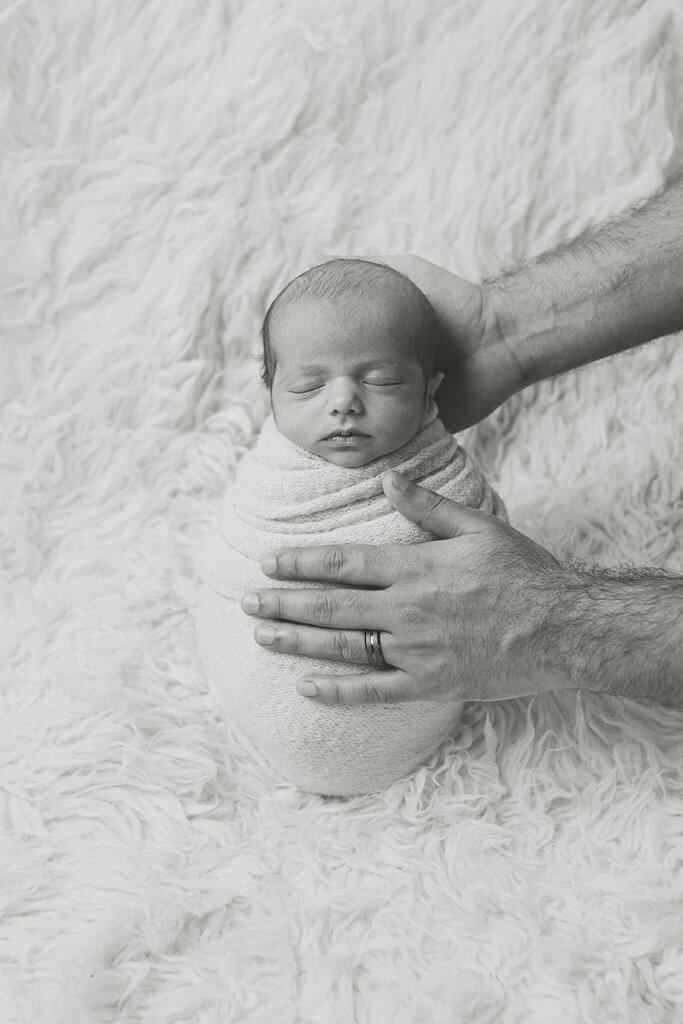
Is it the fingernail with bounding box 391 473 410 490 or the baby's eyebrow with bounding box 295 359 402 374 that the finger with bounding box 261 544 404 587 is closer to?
the fingernail with bounding box 391 473 410 490

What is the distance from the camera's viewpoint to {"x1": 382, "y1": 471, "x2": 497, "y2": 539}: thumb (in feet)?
3.74

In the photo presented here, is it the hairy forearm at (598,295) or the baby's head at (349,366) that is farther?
the hairy forearm at (598,295)

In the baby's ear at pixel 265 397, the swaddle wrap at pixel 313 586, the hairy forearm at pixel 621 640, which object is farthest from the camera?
the baby's ear at pixel 265 397

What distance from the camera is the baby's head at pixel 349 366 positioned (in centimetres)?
116

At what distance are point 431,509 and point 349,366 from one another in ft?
0.58

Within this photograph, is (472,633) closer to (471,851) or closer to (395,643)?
(395,643)

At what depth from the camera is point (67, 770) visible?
125 centimetres

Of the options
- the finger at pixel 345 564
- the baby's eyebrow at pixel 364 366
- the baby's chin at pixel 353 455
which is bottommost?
the finger at pixel 345 564

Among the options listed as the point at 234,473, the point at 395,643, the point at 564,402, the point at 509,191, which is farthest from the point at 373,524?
the point at 509,191

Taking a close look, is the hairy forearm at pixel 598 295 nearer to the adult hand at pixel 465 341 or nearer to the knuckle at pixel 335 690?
the adult hand at pixel 465 341

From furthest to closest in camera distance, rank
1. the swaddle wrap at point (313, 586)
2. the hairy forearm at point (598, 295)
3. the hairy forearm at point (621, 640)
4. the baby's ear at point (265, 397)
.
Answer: the baby's ear at point (265, 397), the hairy forearm at point (598, 295), the swaddle wrap at point (313, 586), the hairy forearm at point (621, 640)

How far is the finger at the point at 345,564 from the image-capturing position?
1.14m

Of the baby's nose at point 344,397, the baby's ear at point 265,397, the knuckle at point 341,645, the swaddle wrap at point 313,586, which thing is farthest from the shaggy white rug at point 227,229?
the baby's nose at point 344,397

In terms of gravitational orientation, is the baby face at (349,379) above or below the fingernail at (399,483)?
above
